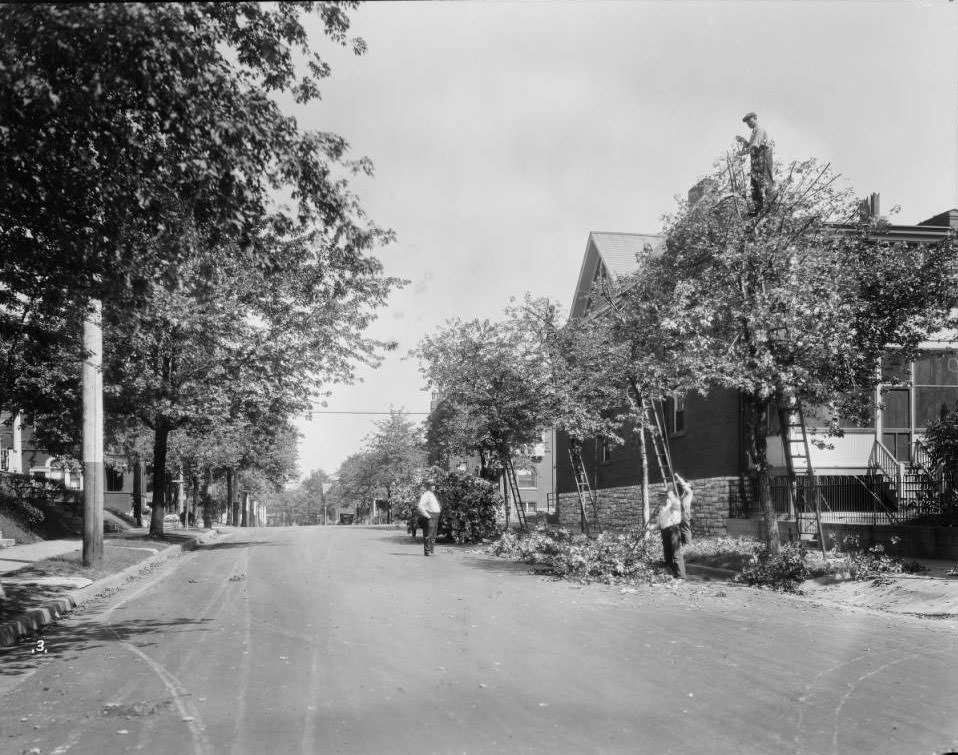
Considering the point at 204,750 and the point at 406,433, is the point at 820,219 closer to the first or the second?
the point at 204,750

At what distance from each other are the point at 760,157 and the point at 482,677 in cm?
1175

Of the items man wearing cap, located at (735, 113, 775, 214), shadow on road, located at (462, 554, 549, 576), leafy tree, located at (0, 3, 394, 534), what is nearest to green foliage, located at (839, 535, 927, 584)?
shadow on road, located at (462, 554, 549, 576)

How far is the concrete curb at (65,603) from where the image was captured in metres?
10.2

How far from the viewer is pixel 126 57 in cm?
696

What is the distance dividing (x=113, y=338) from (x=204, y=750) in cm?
1873

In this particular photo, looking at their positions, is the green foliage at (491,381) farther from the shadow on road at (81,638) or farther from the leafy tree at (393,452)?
the leafy tree at (393,452)

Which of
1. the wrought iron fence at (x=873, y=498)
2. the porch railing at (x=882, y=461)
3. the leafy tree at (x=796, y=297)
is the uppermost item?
the leafy tree at (x=796, y=297)

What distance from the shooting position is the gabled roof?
34.0 meters

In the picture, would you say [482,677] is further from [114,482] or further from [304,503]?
[304,503]

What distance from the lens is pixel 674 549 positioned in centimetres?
1634

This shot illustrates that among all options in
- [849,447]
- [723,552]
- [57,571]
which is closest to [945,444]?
[849,447]

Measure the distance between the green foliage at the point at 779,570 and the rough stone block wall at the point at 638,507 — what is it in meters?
2.13

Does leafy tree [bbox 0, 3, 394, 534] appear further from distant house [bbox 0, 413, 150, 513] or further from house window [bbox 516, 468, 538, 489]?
house window [bbox 516, 468, 538, 489]

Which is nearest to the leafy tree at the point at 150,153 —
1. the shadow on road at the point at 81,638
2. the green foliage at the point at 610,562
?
the shadow on road at the point at 81,638
